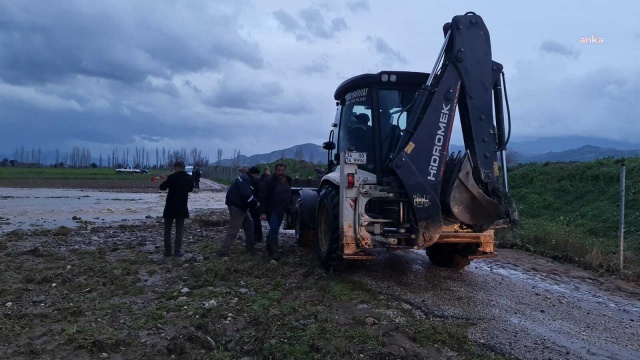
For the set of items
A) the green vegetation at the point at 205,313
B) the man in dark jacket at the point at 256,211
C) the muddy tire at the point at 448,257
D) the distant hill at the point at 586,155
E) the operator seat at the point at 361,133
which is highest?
the distant hill at the point at 586,155

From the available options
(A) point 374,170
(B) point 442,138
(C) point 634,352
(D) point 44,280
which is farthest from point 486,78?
(D) point 44,280

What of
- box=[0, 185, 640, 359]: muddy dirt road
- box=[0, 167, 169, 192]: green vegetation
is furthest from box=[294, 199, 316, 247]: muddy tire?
box=[0, 167, 169, 192]: green vegetation

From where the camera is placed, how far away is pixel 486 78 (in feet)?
26.7

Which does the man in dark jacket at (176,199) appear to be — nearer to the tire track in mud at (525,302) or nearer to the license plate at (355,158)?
the tire track in mud at (525,302)

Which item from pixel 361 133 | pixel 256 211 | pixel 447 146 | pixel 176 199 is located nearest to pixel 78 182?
pixel 256 211

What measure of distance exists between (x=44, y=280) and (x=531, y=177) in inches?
699

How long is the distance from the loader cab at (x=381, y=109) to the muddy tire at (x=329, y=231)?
734mm

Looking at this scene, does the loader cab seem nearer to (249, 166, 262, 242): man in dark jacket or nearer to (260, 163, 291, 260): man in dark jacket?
(260, 163, 291, 260): man in dark jacket

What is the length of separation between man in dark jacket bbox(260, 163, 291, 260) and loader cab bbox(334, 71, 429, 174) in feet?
7.65

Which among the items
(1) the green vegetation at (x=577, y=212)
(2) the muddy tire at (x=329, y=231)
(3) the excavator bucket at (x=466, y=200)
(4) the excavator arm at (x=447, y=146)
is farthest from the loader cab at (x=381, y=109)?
(1) the green vegetation at (x=577, y=212)

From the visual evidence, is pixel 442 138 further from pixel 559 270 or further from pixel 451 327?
pixel 559 270

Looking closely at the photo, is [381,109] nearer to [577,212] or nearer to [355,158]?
[355,158]

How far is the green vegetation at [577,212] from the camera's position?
1127 cm

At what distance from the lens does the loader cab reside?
28.3 ft
